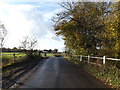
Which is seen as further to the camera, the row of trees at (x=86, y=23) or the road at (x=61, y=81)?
the row of trees at (x=86, y=23)

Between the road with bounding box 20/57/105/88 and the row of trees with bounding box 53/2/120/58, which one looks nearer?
the road with bounding box 20/57/105/88

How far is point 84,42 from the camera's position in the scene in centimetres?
2738

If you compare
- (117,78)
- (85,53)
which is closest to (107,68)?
(117,78)

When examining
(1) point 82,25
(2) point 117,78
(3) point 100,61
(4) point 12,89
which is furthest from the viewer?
(1) point 82,25

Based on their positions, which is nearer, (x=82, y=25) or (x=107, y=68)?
(x=107, y=68)

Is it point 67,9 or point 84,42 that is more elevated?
point 67,9

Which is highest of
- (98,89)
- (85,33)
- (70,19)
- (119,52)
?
(70,19)

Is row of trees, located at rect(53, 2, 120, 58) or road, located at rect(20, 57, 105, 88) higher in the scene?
row of trees, located at rect(53, 2, 120, 58)

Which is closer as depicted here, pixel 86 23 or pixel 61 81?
pixel 61 81

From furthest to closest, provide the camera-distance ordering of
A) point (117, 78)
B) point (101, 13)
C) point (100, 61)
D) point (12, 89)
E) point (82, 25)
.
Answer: point (82, 25) < point (101, 13) < point (100, 61) < point (117, 78) < point (12, 89)

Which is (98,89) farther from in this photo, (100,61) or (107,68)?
(100,61)

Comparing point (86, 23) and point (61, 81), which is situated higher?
point (86, 23)

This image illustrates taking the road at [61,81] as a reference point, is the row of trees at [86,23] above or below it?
above

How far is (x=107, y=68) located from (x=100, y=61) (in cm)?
366
